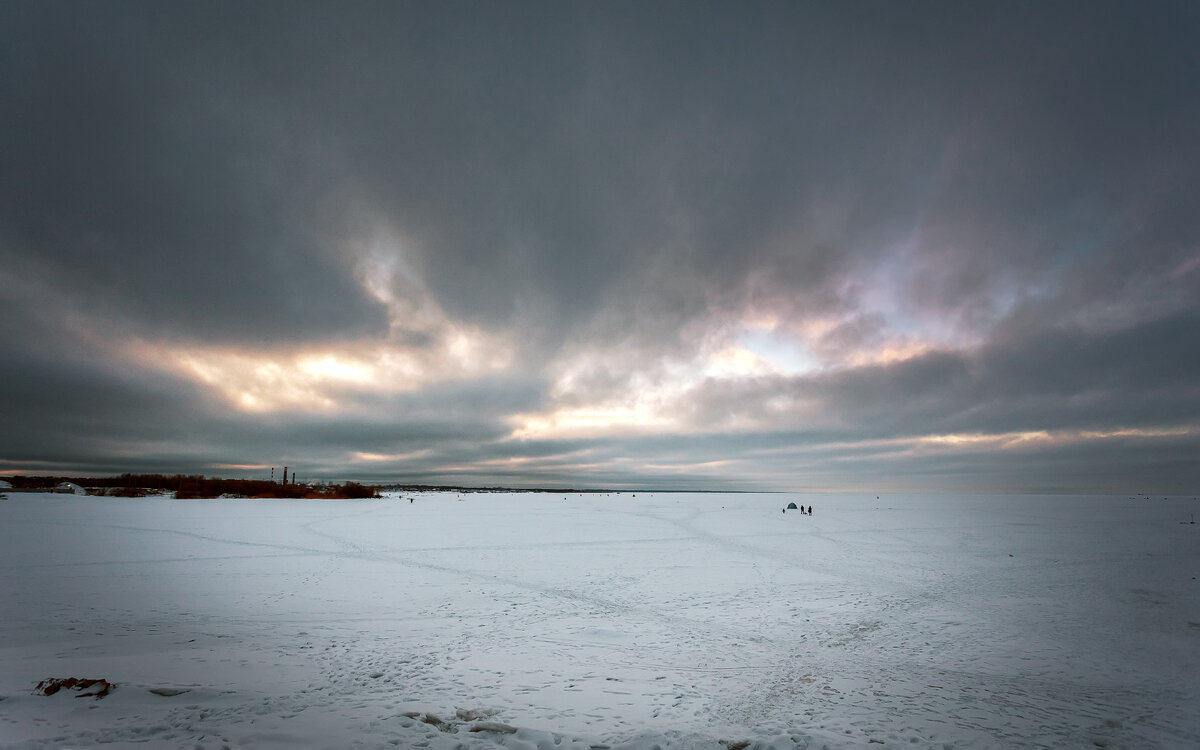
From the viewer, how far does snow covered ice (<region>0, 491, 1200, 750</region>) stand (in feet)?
22.4

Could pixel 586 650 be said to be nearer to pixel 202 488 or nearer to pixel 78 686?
pixel 78 686

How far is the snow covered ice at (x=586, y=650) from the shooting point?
6.82m

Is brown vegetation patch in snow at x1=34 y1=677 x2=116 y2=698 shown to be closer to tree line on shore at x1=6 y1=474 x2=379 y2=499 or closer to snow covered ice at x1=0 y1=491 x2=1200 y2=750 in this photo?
snow covered ice at x1=0 y1=491 x2=1200 y2=750

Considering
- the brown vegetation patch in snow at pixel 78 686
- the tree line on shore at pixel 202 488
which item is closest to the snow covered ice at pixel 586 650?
the brown vegetation patch in snow at pixel 78 686

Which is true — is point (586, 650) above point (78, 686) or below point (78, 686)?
below

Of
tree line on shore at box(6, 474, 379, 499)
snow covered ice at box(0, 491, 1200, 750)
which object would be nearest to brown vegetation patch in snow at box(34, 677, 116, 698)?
snow covered ice at box(0, 491, 1200, 750)

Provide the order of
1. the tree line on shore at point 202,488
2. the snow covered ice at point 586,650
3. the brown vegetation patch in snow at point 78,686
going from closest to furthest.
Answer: the snow covered ice at point 586,650 → the brown vegetation patch in snow at point 78,686 → the tree line on shore at point 202,488

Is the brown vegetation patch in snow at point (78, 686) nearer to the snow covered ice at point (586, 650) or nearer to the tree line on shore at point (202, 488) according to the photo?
the snow covered ice at point (586, 650)

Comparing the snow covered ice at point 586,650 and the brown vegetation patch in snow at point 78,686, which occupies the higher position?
the brown vegetation patch in snow at point 78,686

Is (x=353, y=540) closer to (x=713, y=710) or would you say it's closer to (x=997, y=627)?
(x=713, y=710)

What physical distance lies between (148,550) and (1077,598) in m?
33.6

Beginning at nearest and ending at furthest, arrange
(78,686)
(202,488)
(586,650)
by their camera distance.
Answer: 1. (78,686)
2. (586,650)
3. (202,488)

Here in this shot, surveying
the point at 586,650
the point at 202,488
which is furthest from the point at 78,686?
the point at 202,488

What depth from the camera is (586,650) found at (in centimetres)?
1011
